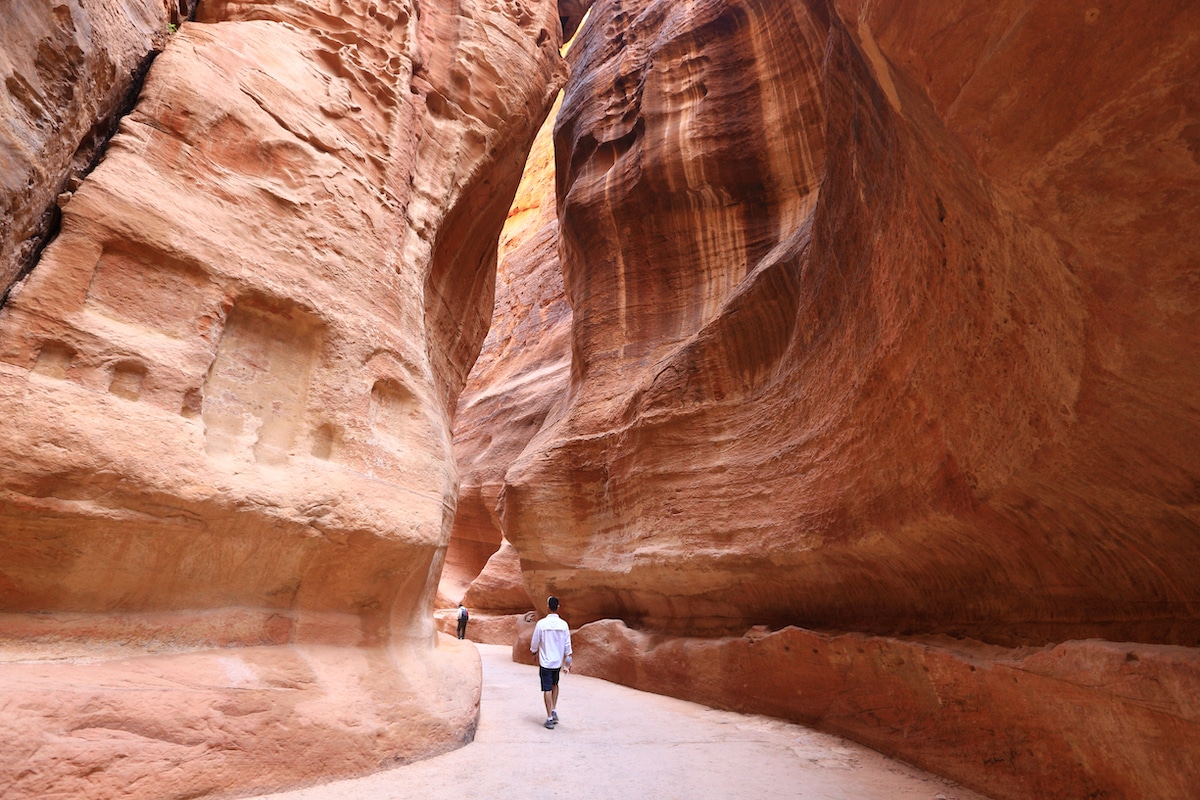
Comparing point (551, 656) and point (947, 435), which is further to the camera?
point (551, 656)

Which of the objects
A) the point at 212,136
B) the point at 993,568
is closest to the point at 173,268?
the point at 212,136

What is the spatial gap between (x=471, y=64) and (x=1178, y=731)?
8.59 meters

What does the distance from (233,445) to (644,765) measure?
3.63 m

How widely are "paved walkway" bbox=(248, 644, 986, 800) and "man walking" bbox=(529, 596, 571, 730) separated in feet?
0.75

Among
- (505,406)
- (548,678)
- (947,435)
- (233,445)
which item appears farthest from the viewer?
(505,406)

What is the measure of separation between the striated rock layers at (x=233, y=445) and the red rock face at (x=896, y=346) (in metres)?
3.50

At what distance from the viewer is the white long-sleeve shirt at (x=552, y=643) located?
233 inches

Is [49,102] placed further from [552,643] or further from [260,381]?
[552,643]

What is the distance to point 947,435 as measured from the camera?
417 centimetres

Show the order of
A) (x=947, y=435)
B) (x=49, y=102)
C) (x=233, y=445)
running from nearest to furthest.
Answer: (x=49, y=102)
(x=947, y=435)
(x=233, y=445)

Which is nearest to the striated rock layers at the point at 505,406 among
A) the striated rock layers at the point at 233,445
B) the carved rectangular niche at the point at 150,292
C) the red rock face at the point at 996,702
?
the red rock face at the point at 996,702

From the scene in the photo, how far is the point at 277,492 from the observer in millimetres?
4277

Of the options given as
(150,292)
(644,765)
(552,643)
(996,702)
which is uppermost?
(150,292)

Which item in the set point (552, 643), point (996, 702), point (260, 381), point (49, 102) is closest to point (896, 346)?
point (996, 702)
